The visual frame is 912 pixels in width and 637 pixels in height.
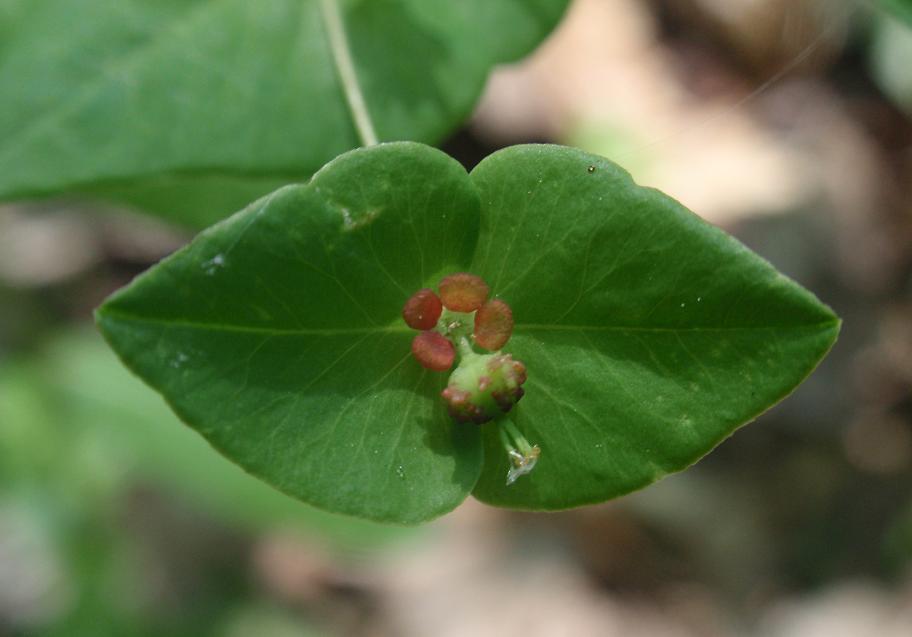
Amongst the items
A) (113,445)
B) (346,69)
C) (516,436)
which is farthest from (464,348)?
(113,445)

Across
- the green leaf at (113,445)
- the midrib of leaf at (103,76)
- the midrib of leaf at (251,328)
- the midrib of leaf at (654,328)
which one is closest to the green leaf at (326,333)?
the midrib of leaf at (251,328)

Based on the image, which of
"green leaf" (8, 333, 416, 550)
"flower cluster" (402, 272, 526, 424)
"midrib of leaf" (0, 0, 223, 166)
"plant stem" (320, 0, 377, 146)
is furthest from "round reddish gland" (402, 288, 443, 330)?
"green leaf" (8, 333, 416, 550)

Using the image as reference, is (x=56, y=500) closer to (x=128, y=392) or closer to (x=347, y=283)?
(x=128, y=392)

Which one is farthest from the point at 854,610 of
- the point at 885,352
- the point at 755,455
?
the point at 885,352

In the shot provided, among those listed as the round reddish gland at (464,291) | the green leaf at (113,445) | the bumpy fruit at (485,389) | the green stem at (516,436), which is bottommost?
the green leaf at (113,445)

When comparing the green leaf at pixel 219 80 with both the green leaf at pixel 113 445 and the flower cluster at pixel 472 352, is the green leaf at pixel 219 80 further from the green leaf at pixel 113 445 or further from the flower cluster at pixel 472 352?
the green leaf at pixel 113 445
